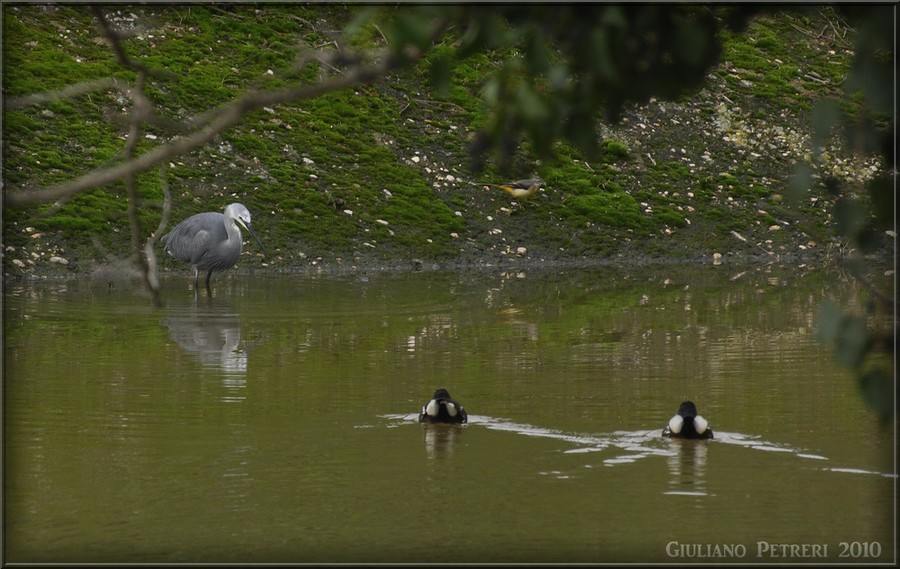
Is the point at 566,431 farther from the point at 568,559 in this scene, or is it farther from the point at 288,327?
the point at 288,327

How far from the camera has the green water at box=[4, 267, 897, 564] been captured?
7562 millimetres

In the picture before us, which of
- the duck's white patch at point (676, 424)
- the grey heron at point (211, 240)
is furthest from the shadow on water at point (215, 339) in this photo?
the duck's white patch at point (676, 424)

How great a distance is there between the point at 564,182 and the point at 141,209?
10.00 meters

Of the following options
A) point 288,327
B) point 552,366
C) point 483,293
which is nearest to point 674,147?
point 483,293

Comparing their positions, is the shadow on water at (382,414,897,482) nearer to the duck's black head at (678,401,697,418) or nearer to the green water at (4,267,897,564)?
the green water at (4,267,897,564)

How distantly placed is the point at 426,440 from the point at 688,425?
1.97 m

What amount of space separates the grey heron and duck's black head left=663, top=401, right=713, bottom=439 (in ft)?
40.8

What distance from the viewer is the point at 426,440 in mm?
10281

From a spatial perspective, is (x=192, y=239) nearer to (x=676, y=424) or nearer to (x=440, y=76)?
(x=676, y=424)

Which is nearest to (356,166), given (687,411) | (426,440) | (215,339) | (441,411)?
(215,339)

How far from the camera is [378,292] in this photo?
21266mm

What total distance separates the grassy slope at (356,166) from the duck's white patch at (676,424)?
1364cm

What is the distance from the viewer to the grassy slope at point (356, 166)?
2494cm

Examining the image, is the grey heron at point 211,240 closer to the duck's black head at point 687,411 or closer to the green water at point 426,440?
the green water at point 426,440
